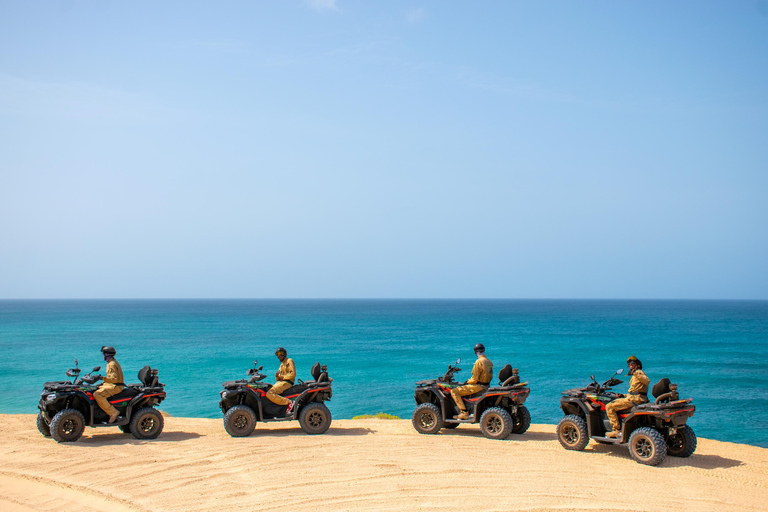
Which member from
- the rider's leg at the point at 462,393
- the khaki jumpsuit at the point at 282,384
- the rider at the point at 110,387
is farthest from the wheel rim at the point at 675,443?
the rider at the point at 110,387

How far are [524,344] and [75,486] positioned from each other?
200 feet

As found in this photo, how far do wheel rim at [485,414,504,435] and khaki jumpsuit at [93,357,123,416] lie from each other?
7.67 m

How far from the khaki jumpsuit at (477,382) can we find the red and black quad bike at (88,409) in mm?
6374

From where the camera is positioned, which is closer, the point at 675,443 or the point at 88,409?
the point at 675,443

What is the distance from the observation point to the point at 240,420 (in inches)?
497

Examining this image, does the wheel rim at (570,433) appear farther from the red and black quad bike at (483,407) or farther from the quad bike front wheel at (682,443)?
the quad bike front wheel at (682,443)

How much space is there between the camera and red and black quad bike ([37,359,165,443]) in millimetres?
11523

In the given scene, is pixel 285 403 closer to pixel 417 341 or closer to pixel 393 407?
pixel 393 407

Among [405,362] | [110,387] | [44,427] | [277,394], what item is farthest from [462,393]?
[405,362]

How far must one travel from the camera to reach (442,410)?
44.0 ft

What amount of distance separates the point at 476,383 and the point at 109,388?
7.65 m

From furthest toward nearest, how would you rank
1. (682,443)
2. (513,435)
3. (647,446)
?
(513,435) → (682,443) → (647,446)

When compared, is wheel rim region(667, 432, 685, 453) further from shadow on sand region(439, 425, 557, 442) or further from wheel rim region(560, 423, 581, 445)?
shadow on sand region(439, 425, 557, 442)

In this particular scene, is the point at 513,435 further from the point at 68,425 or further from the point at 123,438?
the point at 68,425
